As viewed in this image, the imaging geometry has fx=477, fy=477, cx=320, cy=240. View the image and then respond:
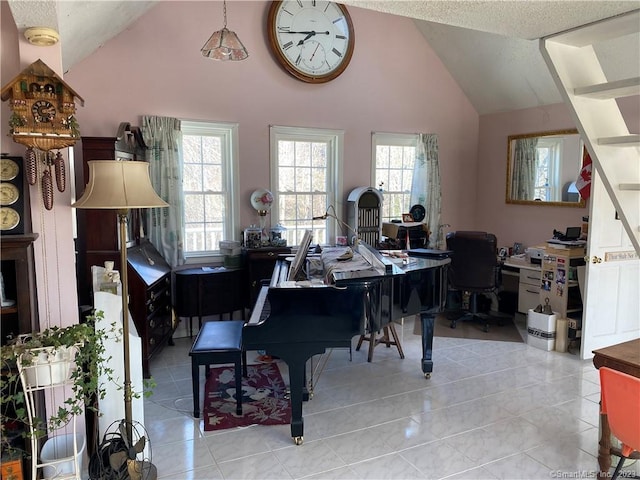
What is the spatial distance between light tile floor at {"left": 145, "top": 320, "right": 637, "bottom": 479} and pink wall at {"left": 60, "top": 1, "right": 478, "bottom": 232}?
2453 millimetres

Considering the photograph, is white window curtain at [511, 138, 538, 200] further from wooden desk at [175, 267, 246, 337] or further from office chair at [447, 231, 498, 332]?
wooden desk at [175, 267, 246, 337]

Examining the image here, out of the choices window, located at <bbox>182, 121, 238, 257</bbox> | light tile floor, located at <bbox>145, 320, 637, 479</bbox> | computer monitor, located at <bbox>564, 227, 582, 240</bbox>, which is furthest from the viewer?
window, located at <bbox>182, 121, 238, 257</bbox>

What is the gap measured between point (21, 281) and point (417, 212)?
4878 millimetres

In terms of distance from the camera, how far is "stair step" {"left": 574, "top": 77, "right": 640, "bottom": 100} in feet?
5.13

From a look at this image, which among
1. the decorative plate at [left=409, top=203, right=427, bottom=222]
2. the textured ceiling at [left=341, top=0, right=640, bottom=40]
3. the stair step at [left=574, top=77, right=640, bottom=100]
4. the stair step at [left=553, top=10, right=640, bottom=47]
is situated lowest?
the decorative plate at [left=409, top=203, right=427, bottom=222]

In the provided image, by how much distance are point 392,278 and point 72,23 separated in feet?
8.54

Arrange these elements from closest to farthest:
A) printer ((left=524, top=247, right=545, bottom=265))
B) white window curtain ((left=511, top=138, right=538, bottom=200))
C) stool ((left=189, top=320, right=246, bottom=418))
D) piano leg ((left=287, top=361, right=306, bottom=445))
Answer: piano leg ((left=287, top=361, right=306, bottom=445))
stool ((left=189, top=320, right=246, bottom=418))
printer ((left=524, top=247, right=545, bottom=265))
white window curtain ((left=511, top=138, right=538, bottom=200))

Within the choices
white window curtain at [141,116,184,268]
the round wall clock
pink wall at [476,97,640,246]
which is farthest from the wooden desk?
pink wall at [476,97,640,246]

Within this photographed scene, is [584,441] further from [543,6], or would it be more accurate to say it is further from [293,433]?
[543,6]

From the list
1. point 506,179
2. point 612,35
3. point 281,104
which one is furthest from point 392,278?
point 506,179

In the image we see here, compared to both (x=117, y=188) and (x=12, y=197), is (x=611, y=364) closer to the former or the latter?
(x=117, y=188)

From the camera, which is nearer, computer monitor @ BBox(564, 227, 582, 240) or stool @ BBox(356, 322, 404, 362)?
stool @ BBox(356, 322, 404, 362)

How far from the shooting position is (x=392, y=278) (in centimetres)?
327

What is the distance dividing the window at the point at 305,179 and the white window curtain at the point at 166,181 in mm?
1121
